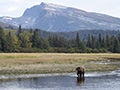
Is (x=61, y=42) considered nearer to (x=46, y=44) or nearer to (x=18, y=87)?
(x=46, y=44)

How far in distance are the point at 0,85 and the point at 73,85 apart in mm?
7060

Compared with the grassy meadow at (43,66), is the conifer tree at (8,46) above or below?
below

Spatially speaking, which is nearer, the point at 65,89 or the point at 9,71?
the point at 65,89

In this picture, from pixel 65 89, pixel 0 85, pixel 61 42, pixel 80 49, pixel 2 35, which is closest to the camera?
pixel 65 89

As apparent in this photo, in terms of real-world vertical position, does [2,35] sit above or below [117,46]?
above

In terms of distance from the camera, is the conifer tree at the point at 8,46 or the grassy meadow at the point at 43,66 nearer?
the grassy meadow at the point at 43,66

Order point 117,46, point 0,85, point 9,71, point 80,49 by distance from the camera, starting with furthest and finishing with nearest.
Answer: point 80,49, point 117,46, point 9,71, point 0,85

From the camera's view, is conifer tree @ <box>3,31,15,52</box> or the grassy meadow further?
conifer tree @ <box>3,31,15,52</box>

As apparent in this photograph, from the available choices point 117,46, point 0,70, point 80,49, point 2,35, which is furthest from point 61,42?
point 0,70

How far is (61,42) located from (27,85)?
134559 mm

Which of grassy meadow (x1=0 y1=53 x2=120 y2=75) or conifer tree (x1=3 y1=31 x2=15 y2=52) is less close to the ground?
grassy meadow (x1=0 y1=53 x2=120 y2=75)

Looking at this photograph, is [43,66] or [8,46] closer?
[43,66]

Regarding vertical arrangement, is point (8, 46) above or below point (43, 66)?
below

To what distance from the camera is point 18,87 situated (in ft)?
68.8
